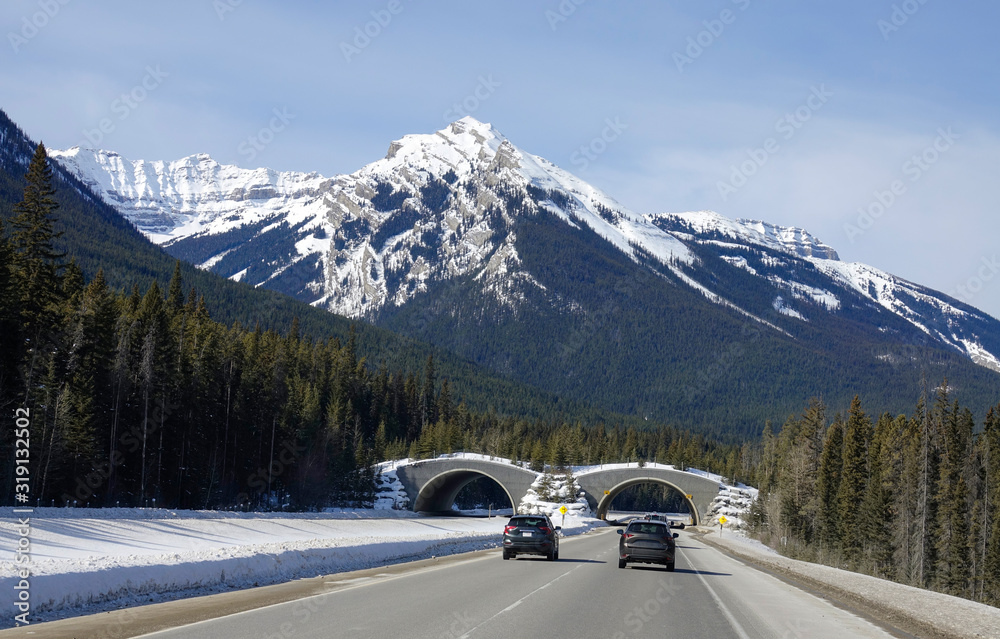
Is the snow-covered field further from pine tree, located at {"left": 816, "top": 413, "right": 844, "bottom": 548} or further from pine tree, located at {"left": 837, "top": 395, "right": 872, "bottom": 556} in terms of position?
pine tree, located at {"left": 816, "top": 413, "right": 844, "bottom": 548}

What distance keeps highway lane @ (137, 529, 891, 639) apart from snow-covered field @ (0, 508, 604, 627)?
2.95 meters

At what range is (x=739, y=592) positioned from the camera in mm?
23797

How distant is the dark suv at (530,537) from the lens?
107 feet

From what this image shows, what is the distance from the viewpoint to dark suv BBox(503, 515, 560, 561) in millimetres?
32594

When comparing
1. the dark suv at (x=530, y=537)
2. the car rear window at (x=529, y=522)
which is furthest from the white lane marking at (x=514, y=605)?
the car rear window at (x=529, y=522)

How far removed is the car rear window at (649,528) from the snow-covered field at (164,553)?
8.79m

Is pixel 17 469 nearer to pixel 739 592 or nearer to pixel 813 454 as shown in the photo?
pixel 739 592

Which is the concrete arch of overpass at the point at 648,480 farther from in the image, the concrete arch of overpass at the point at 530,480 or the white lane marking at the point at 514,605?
the white lane marking at the point at 514,605

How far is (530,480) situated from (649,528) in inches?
3909

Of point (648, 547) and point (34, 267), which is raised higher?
point (34, 267)

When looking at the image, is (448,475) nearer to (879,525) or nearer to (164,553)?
(879,525)

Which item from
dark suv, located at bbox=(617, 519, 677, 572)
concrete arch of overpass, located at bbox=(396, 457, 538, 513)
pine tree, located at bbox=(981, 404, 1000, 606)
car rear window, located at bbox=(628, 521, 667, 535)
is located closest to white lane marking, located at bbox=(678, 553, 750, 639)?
dark suv, located at bbox=(617, 519, 677, 572)

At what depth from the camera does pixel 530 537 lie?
32562mm

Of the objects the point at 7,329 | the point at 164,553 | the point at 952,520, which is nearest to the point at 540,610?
the point at 164,553
